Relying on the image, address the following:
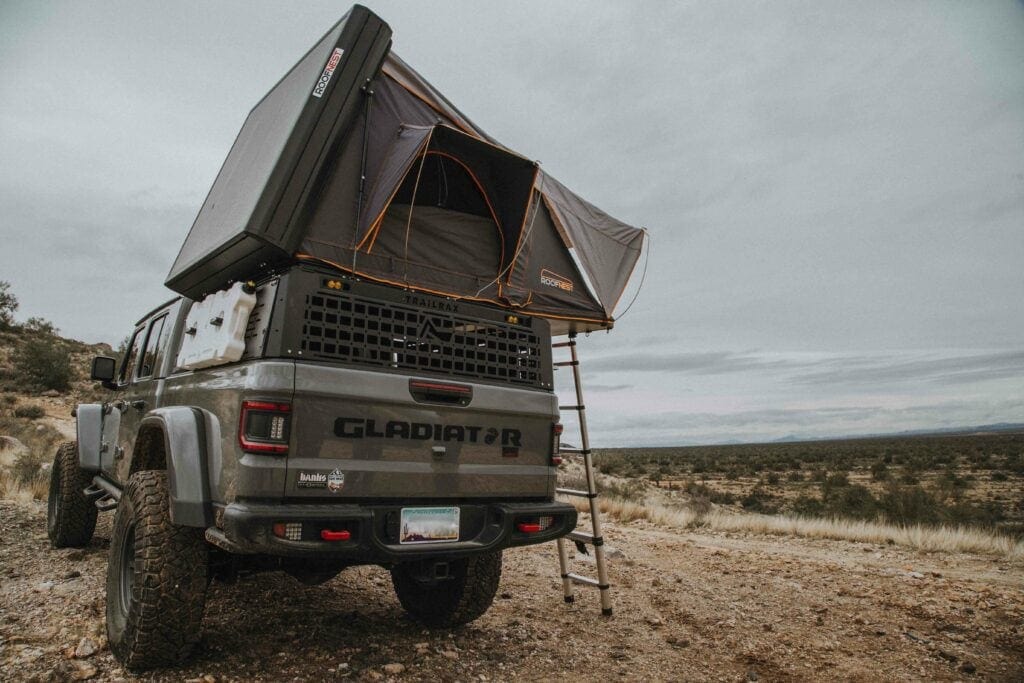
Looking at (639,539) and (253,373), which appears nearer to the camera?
(253,373)

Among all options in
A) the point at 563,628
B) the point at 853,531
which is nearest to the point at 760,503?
the point at 853,531

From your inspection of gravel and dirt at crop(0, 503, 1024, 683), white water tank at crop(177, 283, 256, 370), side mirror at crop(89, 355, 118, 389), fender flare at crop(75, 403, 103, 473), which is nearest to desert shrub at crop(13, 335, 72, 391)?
gravel and dirt at crop(0, 503, 1024, 683)

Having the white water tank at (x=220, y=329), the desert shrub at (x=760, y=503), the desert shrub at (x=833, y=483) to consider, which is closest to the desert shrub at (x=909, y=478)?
the desert shrub at (x=833, y=483)

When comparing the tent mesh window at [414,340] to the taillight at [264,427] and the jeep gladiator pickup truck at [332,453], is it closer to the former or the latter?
the jeep gladiator pickup truck at [332,453]

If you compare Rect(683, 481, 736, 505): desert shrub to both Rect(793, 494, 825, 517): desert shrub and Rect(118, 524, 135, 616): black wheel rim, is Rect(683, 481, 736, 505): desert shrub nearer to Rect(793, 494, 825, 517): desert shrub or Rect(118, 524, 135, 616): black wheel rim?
Rect(793, 494, 825, 517): desert shrub

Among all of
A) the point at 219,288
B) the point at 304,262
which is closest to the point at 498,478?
the point at 304,262

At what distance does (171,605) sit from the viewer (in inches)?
128

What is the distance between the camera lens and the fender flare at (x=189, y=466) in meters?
3.27

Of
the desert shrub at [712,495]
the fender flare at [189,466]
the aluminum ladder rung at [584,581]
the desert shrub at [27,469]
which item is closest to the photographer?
the fender flare at [189,466]

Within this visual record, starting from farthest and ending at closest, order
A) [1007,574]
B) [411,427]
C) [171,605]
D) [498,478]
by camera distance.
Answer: [1007,574] < [498,478] < [411,427] < [171,605]

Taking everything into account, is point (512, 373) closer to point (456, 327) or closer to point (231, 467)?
point (456, 327)

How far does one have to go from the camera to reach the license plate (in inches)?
138

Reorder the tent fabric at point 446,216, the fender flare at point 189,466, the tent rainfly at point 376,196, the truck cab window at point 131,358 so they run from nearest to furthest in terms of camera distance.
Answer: the fender flare at point 189,466
the tent rainfly at point 376,196
the tent fabric at point 446,216
the truck cab window at point 131,358

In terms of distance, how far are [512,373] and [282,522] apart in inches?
68.5
